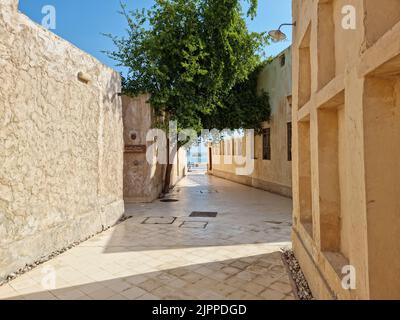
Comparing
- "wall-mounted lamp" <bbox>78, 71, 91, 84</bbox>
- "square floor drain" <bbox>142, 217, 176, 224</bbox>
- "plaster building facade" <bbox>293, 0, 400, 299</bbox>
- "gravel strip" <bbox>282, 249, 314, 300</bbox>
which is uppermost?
"wall-mounted lamp" <bbox>78, 71, 91, 84</bbox>

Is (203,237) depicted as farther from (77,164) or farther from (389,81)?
(389,81)

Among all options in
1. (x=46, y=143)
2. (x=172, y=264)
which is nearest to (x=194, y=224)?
(x=172, y=264)

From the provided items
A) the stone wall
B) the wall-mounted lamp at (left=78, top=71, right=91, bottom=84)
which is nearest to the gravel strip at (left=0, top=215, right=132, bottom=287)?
the stone wall

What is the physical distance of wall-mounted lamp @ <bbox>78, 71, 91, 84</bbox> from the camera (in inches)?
210

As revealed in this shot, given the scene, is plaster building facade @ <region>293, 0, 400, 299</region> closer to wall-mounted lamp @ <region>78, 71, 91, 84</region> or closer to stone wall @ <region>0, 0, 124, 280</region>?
stone wall @ <region>0, 0, 124, 280</region>

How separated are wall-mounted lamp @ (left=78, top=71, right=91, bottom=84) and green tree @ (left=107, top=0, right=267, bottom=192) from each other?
3666 millimetres

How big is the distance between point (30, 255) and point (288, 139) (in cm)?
971

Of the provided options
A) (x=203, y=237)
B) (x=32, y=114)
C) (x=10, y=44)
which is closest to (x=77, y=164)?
(x=32, y=114)

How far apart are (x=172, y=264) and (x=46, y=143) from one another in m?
2.84

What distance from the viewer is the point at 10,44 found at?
373 centimetres

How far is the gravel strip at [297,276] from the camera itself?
3.19 m

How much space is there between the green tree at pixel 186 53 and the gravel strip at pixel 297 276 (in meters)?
6.40

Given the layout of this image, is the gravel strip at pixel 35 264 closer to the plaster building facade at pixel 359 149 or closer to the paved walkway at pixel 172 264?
the paved walkway at pixel 172 264

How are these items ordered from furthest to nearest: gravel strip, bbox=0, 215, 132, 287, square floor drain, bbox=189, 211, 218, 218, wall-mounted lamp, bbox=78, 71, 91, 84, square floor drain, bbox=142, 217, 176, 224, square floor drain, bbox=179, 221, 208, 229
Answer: square floor drain, bbox=189, 211, 218, 218 → square floor drain, bbox=142, 217, 176, 224 → square floor drain, bbox=179, 221, 208, 229 → wall-mounted lamp, bbox=78, 71, 91, 84 → gravel strip, bbox=0, 215, 132, 287
